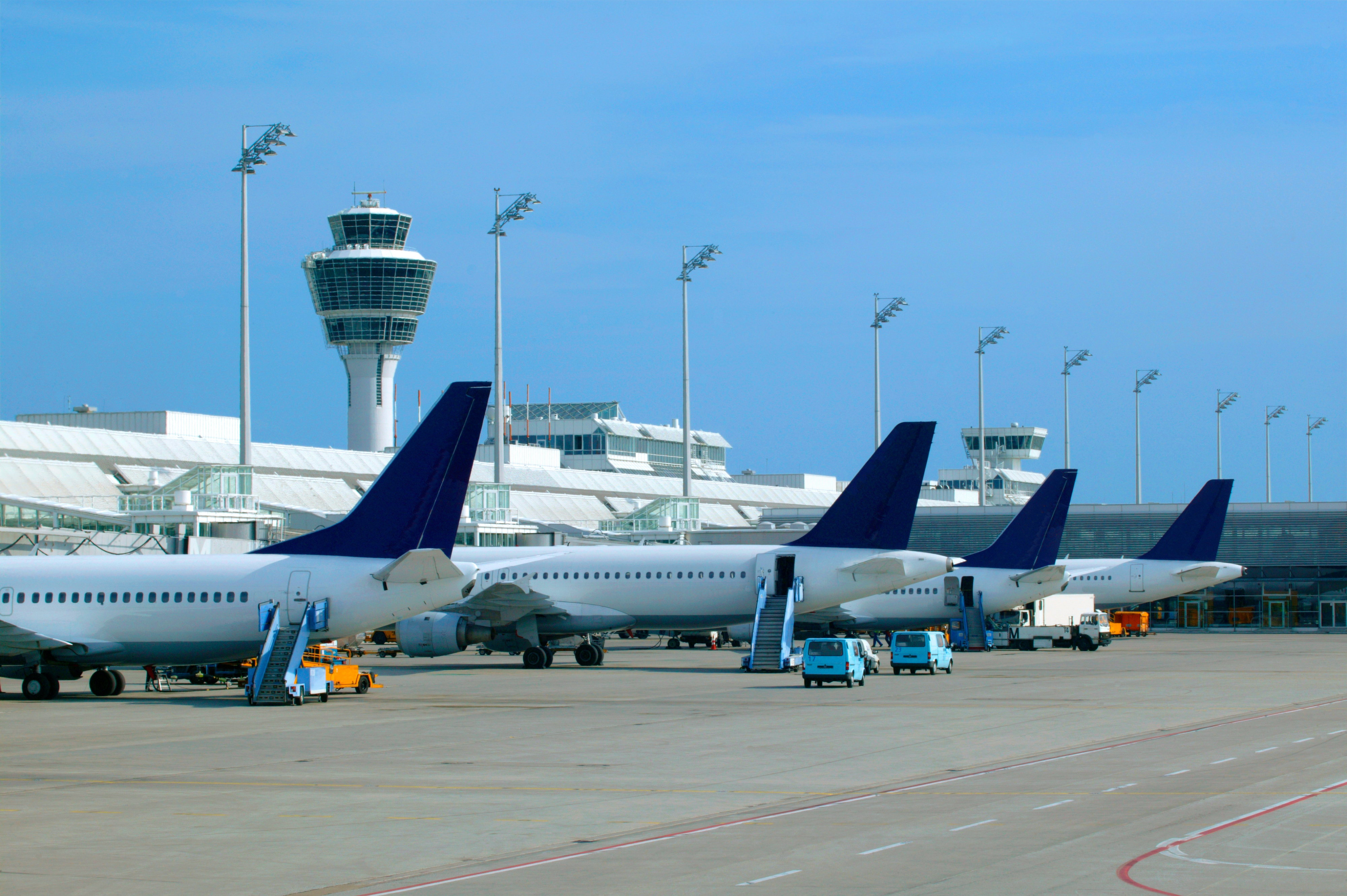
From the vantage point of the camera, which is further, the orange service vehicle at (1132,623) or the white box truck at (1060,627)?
the orange service vehicle at (1132,623)

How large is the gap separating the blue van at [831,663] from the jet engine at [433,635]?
11779 millimetres

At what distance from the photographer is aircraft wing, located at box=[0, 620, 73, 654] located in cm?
3356

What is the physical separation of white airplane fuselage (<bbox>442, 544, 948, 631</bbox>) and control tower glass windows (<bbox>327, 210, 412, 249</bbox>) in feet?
282

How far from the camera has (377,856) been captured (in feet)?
44.4

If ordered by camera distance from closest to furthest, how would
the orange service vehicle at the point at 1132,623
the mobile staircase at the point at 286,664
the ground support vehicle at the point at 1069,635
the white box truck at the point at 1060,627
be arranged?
the mobile staircase at the point at 286,664, the ground support vehicle at the point at 1069,635, the white box truck at the point at 1060,627, the orange service vehicle at the point at 1132,623

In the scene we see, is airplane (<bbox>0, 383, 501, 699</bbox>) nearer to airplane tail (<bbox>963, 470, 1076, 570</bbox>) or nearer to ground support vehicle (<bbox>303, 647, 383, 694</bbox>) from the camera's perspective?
ground support vehicle (<bbox>303, 647, 383, 694</bbox>)

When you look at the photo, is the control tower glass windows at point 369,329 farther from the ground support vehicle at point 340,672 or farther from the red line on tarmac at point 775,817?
the red line on tarmac at point 775,817

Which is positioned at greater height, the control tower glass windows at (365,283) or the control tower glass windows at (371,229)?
the control tower glass windows at (371,229)

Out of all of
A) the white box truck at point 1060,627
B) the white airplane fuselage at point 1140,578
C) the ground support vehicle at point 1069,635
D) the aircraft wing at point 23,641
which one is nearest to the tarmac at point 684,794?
the aircraft wing at point 23,641

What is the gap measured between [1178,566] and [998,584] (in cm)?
1478

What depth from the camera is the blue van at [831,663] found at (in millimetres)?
35875

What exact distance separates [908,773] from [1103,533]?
237 feet

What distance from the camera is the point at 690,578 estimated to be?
1767 inches

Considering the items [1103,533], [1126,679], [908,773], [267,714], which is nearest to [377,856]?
[908,773]
